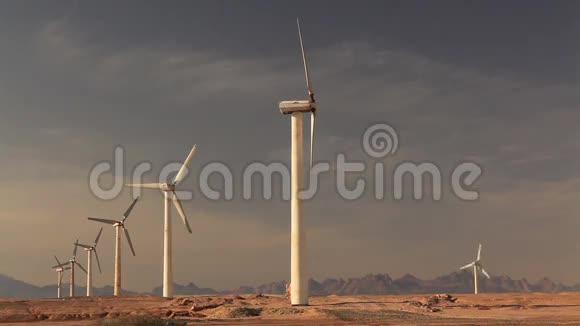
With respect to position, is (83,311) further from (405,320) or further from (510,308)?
(510,308)

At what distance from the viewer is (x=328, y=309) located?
74.0 meters

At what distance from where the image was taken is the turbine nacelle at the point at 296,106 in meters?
80.6

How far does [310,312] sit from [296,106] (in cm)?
2377

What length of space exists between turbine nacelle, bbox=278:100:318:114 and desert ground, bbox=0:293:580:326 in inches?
890

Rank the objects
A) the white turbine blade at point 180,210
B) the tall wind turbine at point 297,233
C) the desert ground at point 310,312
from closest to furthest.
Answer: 1. the desert ground at point 310,312
2. the tall wind turbine at point 297,233
3. the white turbine blade at point 180,210

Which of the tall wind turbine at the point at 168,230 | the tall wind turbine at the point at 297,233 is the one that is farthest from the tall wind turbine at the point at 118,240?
the tall wind turbine at the point at 297,233

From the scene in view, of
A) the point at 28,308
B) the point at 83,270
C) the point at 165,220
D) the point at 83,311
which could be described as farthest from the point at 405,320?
the point at 83,270

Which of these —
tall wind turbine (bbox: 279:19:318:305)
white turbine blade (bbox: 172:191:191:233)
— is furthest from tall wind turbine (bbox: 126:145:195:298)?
tall wind turbine (bbox: 279:19:318:305)

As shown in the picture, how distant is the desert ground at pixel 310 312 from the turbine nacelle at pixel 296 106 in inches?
890

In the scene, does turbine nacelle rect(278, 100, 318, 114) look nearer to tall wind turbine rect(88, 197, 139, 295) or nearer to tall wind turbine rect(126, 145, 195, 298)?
tall wind turbine rect(126, 145, 195, 298)

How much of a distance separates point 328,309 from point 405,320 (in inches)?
353

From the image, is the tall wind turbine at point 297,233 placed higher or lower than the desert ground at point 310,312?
higher

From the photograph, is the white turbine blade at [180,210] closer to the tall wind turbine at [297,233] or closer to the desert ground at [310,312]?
the desert ground at [310,312]

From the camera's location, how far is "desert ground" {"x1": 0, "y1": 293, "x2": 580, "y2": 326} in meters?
66.1
